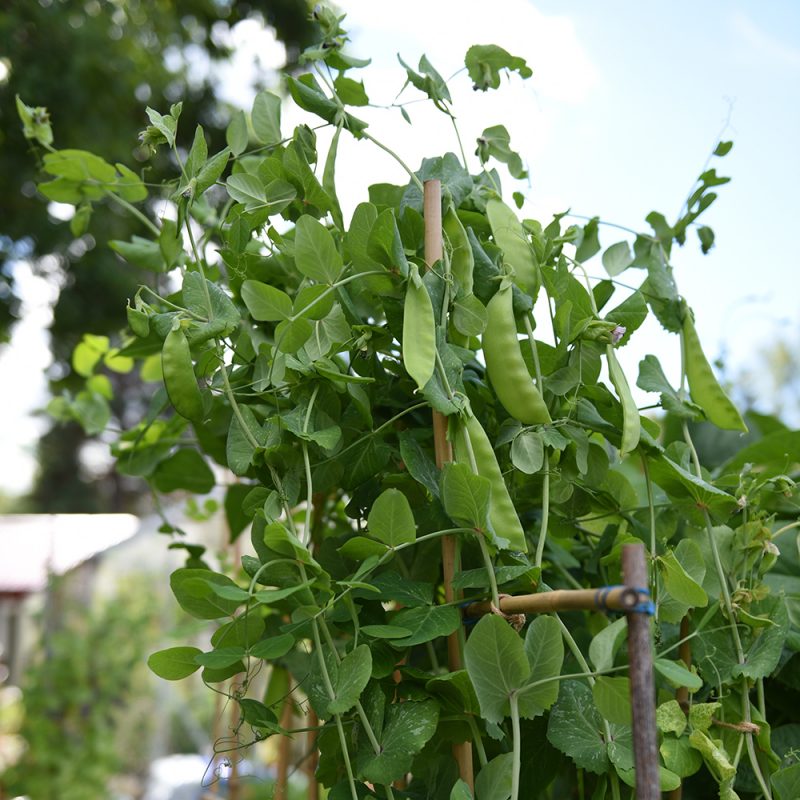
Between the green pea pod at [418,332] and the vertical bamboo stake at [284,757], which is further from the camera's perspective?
the vertical bamboo stake at [284,757]

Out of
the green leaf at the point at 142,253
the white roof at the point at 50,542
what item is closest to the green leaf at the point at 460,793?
the green leaf at the point at 142,253

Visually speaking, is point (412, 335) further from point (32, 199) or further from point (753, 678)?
point (32, 199)

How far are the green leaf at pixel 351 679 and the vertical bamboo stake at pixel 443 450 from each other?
0.06 meters

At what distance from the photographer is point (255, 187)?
0.50 m

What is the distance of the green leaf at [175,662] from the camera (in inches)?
17.2

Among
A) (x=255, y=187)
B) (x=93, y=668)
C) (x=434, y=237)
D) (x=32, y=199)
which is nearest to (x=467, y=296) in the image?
(x=434, y=237)

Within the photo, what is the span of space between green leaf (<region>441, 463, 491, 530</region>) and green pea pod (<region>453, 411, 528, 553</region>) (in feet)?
0.10

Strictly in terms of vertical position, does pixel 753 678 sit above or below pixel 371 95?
below

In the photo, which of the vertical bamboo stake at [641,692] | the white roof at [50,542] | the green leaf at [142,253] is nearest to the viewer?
the vertical bamboo stake at [641,692]

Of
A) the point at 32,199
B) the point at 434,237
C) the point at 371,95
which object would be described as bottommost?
the point at 434,237

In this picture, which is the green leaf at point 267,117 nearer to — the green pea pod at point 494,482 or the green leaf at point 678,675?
the green pea pod at point 494,482

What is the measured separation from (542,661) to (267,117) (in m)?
0.38

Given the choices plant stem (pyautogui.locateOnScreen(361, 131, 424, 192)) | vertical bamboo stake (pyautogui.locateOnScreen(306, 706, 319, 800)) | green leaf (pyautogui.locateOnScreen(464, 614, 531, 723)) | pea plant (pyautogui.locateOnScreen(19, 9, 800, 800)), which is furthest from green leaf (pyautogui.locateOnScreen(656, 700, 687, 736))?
plant stem (pyautogui.locateOnScreen(361, 131, 424, 192))

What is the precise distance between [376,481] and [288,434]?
80 mm
